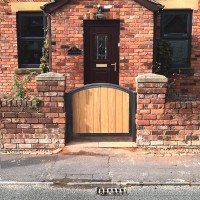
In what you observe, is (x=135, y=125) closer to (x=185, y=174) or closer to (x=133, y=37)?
(x=185, y=174)

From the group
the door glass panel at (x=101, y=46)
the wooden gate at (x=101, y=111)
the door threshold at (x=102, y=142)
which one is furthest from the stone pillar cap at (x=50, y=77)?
the door glass panel at (x=101, y=46)

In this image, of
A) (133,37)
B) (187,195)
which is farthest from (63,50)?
(187,195)

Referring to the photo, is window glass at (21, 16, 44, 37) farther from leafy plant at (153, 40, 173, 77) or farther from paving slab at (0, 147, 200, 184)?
paving slab at (0, 147, 200, 184)

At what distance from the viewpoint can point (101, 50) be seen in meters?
9.10

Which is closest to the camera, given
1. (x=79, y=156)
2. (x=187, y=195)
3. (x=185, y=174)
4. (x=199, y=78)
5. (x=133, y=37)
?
(x=187, y=195)

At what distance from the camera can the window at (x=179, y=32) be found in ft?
32.2

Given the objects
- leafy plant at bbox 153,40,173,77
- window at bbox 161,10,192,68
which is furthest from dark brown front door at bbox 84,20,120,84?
window at bbox 161,10,192,68

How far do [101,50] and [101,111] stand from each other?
2.96 metres

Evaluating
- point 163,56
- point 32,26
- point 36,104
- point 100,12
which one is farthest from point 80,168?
point 32,26

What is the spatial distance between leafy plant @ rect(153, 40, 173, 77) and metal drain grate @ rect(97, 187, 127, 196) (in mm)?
4873

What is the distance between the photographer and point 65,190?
484 cm

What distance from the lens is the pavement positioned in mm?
5102

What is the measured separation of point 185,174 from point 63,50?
4728 mm

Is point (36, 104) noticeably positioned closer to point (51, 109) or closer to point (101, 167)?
point (51, 109)
